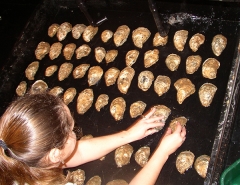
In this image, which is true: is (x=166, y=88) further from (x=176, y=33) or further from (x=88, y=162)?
(x=88, y=162)

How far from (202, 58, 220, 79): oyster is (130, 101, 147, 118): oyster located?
0.35 m

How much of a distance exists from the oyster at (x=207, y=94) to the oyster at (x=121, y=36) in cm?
62

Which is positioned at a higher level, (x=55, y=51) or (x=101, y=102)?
(x=55, y=51)

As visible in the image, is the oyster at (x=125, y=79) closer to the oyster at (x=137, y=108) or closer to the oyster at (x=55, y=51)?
the oyster at (x=137, y=108)

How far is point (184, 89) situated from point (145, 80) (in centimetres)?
24

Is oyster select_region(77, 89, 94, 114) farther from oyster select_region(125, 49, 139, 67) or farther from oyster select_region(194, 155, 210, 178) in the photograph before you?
oyster select_region(194, 155, 210, 178)

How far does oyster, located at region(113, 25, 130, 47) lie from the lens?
187 cm

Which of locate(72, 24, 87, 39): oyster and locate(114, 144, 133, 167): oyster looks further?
locate(72, 24, 87, 39): oyster

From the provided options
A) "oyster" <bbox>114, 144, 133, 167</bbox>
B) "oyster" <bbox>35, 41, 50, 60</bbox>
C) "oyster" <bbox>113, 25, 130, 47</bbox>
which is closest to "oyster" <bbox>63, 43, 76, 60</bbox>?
"oyster" <bbox>35, 41, 50, 60</bbox>

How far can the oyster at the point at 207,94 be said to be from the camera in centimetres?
146

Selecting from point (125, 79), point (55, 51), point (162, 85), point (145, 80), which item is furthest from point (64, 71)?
point (162, 85)

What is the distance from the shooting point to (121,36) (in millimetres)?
1871

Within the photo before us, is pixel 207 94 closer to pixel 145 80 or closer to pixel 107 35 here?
pixel 145 80

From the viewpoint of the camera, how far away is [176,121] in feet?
4.87
